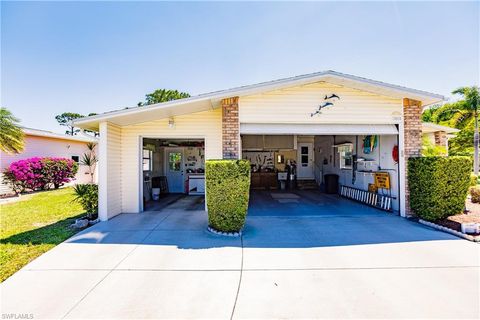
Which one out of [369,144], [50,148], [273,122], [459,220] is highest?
[273,122]

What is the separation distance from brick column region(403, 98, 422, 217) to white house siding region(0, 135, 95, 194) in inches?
694

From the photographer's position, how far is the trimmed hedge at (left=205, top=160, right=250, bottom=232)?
5664 millimetres

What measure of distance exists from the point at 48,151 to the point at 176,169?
345 inches

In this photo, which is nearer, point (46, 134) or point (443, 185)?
point (443, 185)

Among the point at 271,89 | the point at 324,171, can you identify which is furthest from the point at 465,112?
the point at 271,89

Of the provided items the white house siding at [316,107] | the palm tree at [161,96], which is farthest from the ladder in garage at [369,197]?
the palm tree at [161,96]

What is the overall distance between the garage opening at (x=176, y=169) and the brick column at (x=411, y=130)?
7.98m

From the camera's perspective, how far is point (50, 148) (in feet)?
50.0

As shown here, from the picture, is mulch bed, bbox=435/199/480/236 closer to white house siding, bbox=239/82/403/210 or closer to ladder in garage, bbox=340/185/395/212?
ladder in garage, bbox=340/185/395/212

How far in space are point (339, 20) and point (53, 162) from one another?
53.4 ft

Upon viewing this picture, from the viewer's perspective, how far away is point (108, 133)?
7266 millimetres

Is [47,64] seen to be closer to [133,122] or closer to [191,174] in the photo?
[133,122]

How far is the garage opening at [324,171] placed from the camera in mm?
8516

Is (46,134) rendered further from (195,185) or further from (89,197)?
(89,197)
